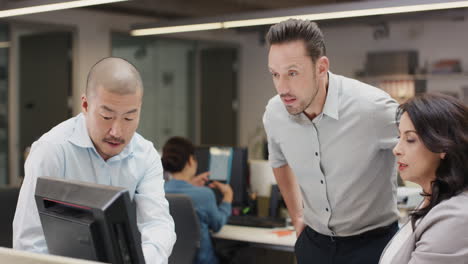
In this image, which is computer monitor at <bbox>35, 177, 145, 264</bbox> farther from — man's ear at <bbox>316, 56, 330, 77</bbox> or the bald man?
man's ear at <bbox>316, 56, 330, 77</bbox>

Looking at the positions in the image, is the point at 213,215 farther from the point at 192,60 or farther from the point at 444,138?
the point at 192,60

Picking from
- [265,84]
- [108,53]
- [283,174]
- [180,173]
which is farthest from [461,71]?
[283,174]

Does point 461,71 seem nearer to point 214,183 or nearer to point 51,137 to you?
point 214,183

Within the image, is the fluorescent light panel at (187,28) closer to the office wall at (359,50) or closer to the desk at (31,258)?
the office wall at (359,50)

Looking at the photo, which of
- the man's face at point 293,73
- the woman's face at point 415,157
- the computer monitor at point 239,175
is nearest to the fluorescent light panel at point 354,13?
the computer monitor at point 239,175

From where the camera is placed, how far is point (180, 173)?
405 cm

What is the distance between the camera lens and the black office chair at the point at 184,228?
352 cm

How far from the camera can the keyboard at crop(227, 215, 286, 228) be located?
A: 170 inches

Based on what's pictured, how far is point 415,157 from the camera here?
1.96 m

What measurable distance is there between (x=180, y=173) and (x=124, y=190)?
8.95 ft

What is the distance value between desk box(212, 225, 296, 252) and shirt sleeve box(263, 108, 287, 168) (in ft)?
4.20

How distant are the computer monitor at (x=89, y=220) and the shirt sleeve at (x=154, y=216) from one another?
328mm

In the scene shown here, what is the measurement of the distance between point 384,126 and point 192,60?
7646 millimetres

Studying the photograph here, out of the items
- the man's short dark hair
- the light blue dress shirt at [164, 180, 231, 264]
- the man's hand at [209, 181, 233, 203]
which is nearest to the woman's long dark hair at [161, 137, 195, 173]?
the light blue dress shirt at [164, 180, 231, 264]
